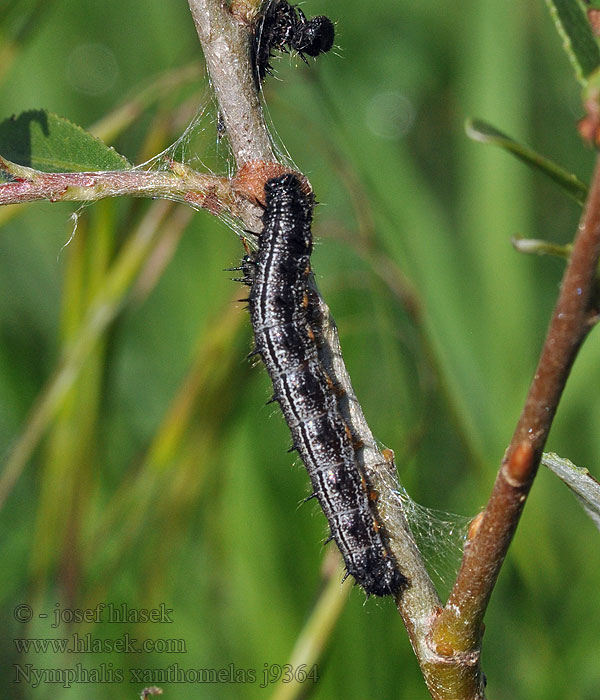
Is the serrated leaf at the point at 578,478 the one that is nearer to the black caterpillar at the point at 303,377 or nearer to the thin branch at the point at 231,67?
the black caterpillar at the point at 303,377

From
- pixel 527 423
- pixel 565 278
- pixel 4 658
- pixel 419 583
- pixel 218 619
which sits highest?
pixel 565 278

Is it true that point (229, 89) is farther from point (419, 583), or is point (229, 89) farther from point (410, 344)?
point (410, 344)

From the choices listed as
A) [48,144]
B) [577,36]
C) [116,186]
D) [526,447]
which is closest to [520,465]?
[526,447]

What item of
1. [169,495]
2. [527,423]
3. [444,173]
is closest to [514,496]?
[527,423]

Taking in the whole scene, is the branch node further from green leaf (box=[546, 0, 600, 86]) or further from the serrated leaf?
green leaf (box=[546, 0, 600, 86])

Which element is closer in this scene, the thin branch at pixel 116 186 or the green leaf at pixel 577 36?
the green leaf at pixel 577 36

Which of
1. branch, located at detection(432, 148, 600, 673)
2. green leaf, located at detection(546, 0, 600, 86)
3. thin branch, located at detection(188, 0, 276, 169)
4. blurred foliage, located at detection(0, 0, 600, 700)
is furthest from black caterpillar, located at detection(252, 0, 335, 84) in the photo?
blurred foliage, located at detection(0, 0, 600, 700)

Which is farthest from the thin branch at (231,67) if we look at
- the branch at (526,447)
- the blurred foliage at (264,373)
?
the blurred foliage at (264,373)
